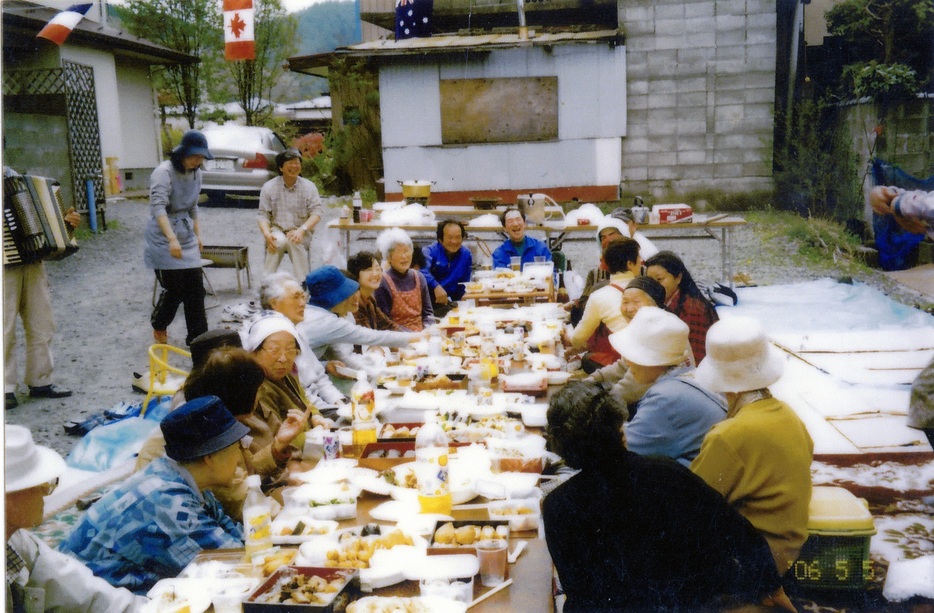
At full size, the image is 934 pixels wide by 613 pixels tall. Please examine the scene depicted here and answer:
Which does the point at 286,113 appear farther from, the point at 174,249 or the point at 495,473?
the point at 495,473

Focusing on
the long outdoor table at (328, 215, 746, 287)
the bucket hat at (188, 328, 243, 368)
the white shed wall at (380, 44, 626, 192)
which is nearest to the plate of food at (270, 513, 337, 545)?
the bucket hat at (188, 328, 243, 368)

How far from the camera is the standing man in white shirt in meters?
6.86

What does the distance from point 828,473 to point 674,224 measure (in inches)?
171

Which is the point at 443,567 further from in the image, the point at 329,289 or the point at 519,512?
the point at 329,289

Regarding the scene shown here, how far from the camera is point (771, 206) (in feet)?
38.8

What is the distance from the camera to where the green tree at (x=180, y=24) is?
4.36 m

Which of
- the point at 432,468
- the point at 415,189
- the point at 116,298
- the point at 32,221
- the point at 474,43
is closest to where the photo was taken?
the point at 432,468

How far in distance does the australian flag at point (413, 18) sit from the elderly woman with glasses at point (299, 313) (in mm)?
7673

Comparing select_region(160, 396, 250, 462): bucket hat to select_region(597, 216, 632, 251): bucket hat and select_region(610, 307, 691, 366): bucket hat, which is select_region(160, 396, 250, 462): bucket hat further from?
select_region(597, 216, 632, 251): bucket hat

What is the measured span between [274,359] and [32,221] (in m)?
2.10

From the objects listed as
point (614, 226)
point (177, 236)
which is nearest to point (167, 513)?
point (177, 236)

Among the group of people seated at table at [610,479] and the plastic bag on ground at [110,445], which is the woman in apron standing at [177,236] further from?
the group of people seated at table at [610,479]

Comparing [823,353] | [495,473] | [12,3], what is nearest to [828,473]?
[823,353]

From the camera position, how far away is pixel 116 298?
6387 mm
